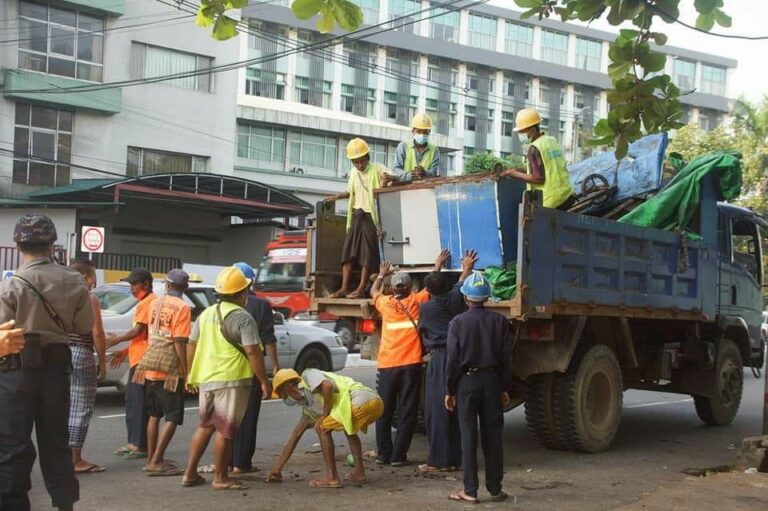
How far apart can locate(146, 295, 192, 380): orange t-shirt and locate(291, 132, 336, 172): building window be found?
1213 inches

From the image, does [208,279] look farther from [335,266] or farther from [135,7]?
[335,266]

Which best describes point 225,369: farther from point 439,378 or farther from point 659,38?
point 659,38

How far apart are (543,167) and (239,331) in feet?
10.4

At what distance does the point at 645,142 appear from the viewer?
9.90m

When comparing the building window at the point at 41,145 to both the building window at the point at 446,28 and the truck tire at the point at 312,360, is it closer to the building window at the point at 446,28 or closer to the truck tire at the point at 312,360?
the truck tire at the point at 312,360

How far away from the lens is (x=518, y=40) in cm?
5694

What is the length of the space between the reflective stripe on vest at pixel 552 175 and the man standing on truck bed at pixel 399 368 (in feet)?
4.92

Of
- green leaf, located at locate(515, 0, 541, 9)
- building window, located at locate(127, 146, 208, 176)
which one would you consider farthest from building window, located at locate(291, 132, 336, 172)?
green leaf, located at locate(515, 0, 541, 9)

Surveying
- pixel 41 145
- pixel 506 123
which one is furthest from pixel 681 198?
pixel 506 123

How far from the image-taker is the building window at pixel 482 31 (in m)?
55.4

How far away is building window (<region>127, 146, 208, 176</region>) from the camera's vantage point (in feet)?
91.8

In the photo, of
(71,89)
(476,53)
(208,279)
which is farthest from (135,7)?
(476,53)

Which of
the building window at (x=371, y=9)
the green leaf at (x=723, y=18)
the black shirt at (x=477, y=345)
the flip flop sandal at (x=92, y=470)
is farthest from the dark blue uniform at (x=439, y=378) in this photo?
the building window at (x=371, y=9)

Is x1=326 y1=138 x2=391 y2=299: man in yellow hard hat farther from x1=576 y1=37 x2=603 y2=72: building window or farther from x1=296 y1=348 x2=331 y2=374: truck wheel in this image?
x1=576 y1=37 x2=603 y2=72: building window
